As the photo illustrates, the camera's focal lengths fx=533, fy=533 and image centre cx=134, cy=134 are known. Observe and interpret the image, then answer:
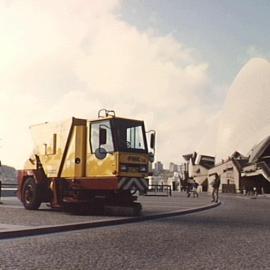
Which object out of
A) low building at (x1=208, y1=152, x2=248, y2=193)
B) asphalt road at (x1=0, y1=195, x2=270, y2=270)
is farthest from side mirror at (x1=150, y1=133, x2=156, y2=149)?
low building at (x1=208, y1=152, x2=248, y2=193)

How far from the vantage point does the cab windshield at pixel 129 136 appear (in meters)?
17.7

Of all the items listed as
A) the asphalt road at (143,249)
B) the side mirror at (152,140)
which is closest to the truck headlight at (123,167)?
the side mirror at (152,140)

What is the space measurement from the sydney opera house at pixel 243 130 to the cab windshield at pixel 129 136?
5652cm

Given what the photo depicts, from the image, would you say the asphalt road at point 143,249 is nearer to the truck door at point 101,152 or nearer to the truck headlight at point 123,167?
the truck headlight at point 123,167

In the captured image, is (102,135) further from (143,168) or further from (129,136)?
(143,168)

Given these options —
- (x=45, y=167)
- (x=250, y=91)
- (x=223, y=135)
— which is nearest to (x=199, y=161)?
(x=223, y=135)

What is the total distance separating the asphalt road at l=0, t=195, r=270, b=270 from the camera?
8141 millimetres

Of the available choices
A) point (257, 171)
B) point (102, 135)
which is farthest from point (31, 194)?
point (257, 171)

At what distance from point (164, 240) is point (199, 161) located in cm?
11324

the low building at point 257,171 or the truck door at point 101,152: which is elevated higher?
the low building at point 257,171

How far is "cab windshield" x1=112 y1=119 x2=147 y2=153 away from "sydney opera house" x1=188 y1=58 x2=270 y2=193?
185 feet

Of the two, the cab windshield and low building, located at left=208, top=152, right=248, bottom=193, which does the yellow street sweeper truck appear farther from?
low building, located at left=208, top=152, right=248, bottom=193

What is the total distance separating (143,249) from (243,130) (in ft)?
305

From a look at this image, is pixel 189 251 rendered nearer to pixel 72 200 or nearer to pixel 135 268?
pixel 135 268
